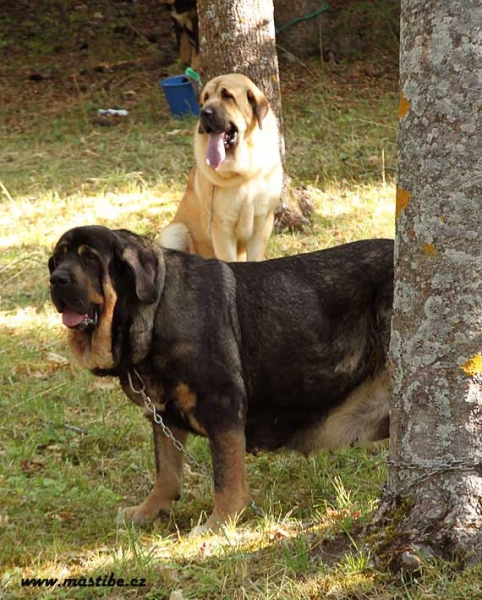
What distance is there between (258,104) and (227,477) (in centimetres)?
422

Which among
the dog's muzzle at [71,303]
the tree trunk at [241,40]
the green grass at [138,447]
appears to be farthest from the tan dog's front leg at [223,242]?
the dog's muzzle at [71,303]

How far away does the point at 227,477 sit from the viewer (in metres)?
4.68

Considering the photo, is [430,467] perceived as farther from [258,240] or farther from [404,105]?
[258,240]

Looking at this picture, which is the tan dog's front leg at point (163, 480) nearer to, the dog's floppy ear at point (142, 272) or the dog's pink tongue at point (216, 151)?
the dog's floppy ear at point (142, 272)

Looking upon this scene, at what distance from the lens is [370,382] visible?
16.3 ft

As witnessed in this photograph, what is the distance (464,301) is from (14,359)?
453 centimetres

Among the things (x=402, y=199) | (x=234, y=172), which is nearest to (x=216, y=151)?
(x=234, y=172)

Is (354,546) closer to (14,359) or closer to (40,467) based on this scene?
(40,467)

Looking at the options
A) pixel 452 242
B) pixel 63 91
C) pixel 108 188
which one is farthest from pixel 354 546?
pixel 63 91

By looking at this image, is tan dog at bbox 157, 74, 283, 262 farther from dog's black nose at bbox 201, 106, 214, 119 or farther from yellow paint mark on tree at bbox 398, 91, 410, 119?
yellow paint mark on tree at bbox 398, 91, 410, 119

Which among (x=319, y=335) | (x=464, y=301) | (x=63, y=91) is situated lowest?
(x=63, y=91)

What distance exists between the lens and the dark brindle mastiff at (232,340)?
4.66 m

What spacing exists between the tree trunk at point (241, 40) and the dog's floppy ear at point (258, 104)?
1.38 meters

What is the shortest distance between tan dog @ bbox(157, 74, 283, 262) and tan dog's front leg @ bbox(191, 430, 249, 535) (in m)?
3.58
